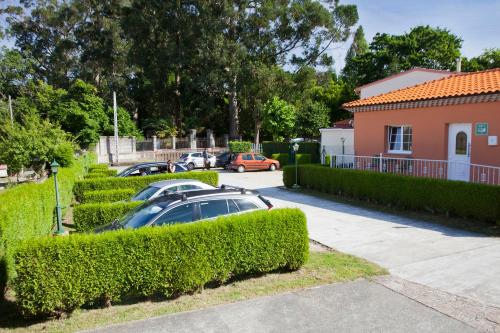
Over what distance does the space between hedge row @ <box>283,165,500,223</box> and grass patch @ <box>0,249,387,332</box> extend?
15.3 ft

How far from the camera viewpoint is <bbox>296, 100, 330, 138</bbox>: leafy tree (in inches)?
1347

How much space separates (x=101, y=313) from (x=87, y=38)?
47271 millimetres

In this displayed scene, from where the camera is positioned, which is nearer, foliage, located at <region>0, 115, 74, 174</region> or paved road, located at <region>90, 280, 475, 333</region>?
paved road, located at <region>90, 280, 475, 333</region>

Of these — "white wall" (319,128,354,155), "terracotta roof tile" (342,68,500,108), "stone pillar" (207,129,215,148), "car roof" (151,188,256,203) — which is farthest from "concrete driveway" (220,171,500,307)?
"stone pillar" (207,129,215,148)

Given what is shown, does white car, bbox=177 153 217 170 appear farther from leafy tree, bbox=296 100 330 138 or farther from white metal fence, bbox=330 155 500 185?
white metal fence, bbox=330 155 500 185

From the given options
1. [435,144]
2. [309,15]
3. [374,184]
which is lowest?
[374,184]

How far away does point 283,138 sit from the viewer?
3916 cm

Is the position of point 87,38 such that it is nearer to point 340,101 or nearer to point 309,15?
point 309,15

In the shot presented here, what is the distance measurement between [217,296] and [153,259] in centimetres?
120

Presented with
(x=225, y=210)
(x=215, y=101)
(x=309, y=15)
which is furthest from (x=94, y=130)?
(x=225, y=210)

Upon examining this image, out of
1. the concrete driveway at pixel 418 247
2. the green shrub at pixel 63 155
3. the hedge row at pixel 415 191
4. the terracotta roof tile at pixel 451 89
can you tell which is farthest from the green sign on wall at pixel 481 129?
the green shrub at pixel 63 155

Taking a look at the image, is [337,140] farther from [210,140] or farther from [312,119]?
[210,140]

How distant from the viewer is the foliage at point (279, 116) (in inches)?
1404

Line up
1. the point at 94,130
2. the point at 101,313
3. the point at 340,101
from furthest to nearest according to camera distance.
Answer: the point at 340,101 → the point at 94,130 → the point at 101,313
